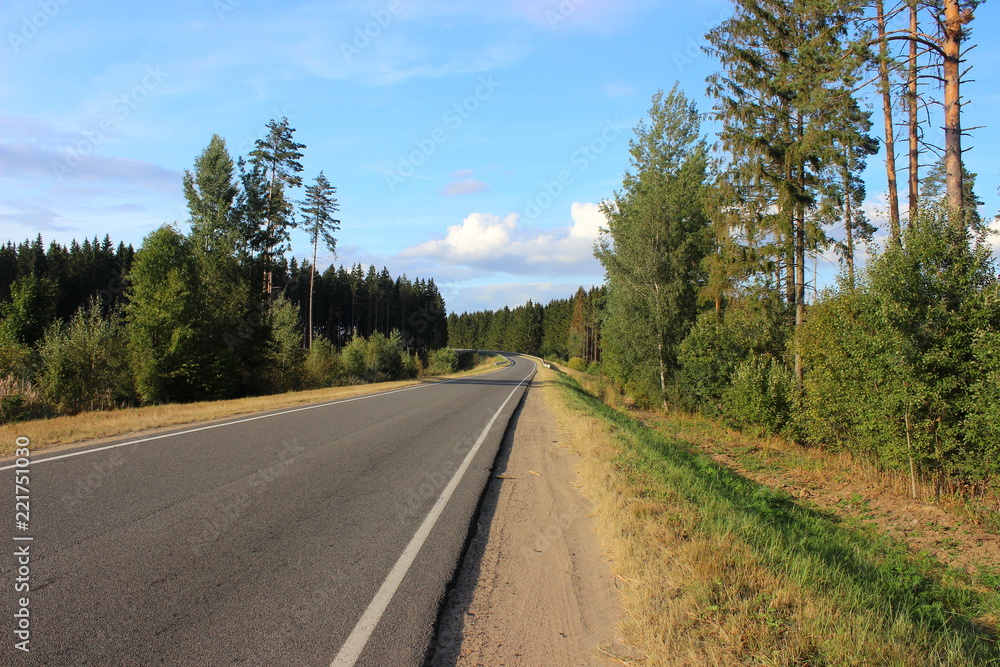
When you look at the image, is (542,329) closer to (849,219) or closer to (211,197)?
→ (211,197)

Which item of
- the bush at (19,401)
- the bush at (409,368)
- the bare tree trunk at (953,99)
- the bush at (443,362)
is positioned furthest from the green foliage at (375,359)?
the bare tree trunk at (953,99)

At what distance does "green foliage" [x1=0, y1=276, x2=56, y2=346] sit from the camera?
66.3ft

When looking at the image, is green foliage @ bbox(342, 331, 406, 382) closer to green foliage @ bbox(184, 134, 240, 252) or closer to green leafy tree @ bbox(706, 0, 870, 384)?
green foliage @ bbox(184, 134, 240, 252)

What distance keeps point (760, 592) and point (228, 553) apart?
4357 mm

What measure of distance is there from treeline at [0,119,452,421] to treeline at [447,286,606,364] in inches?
1703

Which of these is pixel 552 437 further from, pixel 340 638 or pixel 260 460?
pixel 340 638

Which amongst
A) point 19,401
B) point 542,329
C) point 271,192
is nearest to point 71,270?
point 271,192

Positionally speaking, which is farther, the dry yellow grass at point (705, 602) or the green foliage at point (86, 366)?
the green foliage at point (86, 366)

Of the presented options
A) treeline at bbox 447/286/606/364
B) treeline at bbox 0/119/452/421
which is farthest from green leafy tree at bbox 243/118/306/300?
treeline at bbox 447/286/606/364

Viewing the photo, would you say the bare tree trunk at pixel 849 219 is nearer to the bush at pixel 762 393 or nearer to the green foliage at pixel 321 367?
the bush at pixel 762 393

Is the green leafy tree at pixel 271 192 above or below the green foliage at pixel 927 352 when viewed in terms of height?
above

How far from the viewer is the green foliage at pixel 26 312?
2020 centimetres

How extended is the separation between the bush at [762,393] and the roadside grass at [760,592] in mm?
8663

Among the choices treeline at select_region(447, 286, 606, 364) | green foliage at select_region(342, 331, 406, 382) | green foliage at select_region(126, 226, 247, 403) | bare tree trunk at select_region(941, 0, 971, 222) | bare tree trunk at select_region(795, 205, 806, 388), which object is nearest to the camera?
bare tree trunk at select_region(941, 0, 971, 222)
